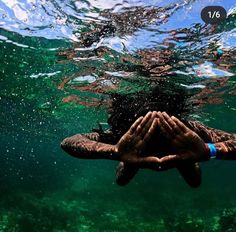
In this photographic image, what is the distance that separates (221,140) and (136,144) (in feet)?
9.64

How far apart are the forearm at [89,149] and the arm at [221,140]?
6.33 ft

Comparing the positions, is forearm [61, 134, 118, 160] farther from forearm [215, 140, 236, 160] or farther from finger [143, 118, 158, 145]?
forearm [215, 140, 236, 160]

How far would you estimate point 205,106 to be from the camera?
20.7m

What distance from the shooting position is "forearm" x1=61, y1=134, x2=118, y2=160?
5.11 meters

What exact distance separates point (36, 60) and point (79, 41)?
4.38 m

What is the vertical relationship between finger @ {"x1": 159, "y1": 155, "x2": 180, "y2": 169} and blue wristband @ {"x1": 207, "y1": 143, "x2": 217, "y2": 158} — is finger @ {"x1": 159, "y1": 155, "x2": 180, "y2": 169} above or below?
below

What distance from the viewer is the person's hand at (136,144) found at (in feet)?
15.7

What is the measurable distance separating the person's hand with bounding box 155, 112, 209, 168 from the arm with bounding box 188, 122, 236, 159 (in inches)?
19.8

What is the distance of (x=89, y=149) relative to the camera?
5.40 meters

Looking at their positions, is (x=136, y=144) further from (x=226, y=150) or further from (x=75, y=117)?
(x=75, y=117)

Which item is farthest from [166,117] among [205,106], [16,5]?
[205,106]

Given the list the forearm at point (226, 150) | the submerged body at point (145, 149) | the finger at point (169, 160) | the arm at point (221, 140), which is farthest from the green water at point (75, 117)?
the finger at point (169, 160)

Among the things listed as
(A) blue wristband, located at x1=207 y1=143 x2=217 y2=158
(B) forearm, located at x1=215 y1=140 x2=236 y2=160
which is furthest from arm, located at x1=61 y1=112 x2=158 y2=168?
(B) forearm, located at x1=215 y1=140 x2=236 y2=160

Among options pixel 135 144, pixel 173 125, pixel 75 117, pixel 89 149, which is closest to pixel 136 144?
pixel 135 144
